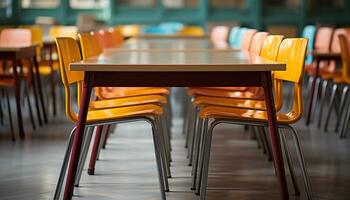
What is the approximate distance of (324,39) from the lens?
7762 millimetres

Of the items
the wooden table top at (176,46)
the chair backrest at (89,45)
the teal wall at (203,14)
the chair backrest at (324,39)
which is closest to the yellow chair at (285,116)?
the chair backrest at (89,45)

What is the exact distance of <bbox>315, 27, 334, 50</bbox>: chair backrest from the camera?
298 inches

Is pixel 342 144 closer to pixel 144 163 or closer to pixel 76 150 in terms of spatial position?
pixel 144 163

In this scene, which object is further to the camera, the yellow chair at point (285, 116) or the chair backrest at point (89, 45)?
the chair backrest at point (89, 45)

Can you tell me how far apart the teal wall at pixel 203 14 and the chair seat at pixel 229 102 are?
7.47 meters

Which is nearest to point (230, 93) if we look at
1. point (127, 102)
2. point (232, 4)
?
point (127, 102)

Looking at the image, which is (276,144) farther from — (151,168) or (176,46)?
(176,46)

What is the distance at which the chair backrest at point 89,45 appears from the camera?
3.77 m

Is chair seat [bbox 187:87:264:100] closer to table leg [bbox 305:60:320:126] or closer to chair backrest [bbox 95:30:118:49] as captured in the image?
chair backrest [bbox 95:30:118:49]

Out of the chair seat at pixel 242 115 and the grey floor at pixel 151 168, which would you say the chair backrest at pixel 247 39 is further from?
the chair seat at pixel 242 115

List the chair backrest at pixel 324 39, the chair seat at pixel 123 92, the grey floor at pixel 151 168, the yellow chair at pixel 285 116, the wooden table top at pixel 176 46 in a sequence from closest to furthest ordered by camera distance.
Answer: the yellow chair at pixel 285 116 < the grey floor at pixel 151 168 < the chair seat at pixel 123 92 < the wooden table top at pixel 176 46 < the chair backrest at pixel 324 39

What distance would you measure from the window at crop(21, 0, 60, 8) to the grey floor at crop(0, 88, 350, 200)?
598 cm

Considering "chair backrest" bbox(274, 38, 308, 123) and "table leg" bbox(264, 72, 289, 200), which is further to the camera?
"chair backrest" bbox(274, 38, 308, 123)

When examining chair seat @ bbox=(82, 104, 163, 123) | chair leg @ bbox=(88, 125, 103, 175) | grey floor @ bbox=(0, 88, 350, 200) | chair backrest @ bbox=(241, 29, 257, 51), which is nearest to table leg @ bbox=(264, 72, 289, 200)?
grey floor @ bbox=(0, 88, 350, 200)
